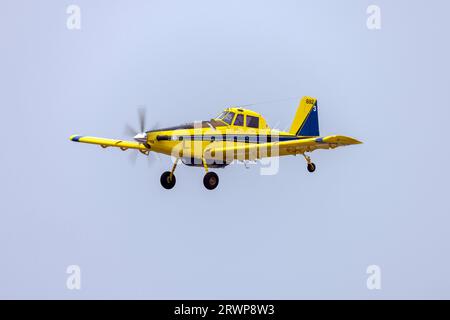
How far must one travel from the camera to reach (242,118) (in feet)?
116

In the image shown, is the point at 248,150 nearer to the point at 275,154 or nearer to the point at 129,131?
the point at 275,154

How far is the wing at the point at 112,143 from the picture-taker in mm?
35675

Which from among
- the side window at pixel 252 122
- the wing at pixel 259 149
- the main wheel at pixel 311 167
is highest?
the side window at pixel 252 122

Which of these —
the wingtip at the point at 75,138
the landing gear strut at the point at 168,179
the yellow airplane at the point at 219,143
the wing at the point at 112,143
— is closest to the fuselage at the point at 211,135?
the yellow airplane at the point at 219,143

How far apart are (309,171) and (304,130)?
2262 millimetres

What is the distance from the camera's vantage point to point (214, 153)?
3416cm

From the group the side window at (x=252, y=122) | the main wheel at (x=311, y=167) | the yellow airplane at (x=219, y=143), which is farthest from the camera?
the main wheel at (x=311, y=167)

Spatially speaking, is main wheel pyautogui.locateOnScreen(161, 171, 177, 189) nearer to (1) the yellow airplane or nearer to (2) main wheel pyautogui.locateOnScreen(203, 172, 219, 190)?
(1) the yellow airplane

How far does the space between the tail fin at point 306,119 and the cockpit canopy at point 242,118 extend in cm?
276

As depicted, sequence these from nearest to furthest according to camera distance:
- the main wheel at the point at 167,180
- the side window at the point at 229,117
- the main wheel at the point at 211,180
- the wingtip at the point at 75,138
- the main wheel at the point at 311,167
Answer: the main wheel at the point at 211,180 < the main wheel at the point at 167,180 < the side window at the point at 229,117 < the main wheel at the point at 311,167 < the wingtip at the point at 75,138

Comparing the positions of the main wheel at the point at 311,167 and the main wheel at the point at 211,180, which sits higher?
the main wheel at the point at 311,167

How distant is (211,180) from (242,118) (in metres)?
3.54

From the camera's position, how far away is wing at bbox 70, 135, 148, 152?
35675mm

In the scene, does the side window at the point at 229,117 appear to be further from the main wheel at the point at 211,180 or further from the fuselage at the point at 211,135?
the main wheel at the point at 211,180
